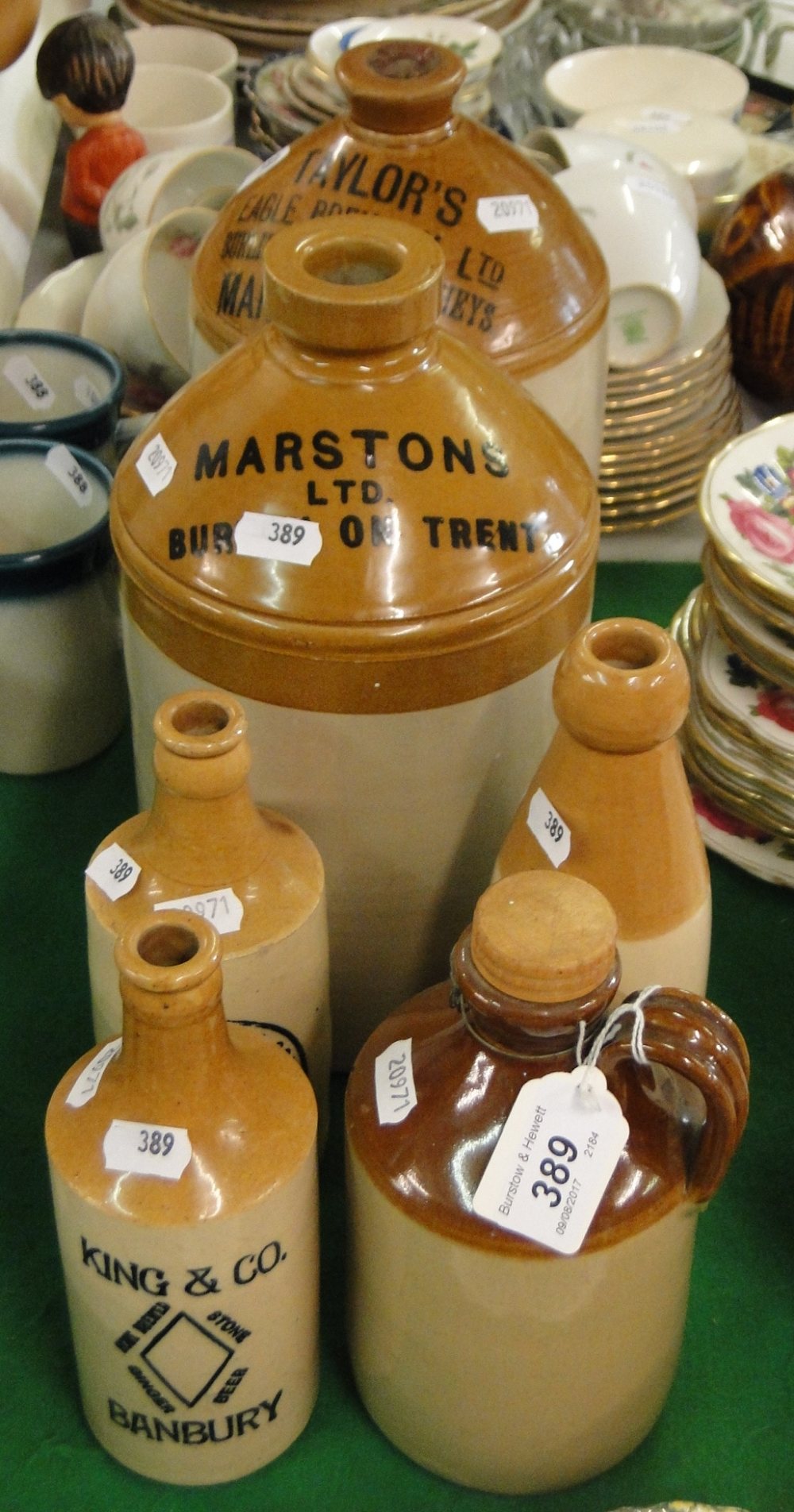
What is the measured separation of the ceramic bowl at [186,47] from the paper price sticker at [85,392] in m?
0.98

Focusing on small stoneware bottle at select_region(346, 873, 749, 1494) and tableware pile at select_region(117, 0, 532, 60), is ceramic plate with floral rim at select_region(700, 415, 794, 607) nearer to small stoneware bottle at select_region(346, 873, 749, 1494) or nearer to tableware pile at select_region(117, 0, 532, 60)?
small stoneware bottle at select_region(346, 873, 749, 1494)

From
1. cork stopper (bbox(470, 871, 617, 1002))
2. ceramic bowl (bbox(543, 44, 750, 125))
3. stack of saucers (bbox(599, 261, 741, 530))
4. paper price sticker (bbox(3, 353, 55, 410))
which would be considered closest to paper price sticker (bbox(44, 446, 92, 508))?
paper price sticker (bbox(3, 353, 55, 410))

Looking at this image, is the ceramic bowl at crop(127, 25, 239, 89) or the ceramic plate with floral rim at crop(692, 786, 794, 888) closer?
the ceramic plate with floral rim at crop(692, 786, 794, 888)

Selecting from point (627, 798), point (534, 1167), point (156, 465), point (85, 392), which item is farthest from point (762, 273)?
point (534, 1167)

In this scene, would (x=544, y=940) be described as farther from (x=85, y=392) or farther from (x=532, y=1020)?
(x=85, y=392)

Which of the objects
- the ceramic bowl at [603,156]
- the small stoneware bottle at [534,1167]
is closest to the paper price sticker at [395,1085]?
the small stoneware bottle at [534,1167]

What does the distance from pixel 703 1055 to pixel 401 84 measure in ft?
2.73

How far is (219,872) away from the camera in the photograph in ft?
3.05

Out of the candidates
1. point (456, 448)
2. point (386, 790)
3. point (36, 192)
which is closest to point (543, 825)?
point (386, 790)

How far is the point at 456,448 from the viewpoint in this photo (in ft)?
3.25

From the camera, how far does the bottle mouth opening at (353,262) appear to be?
3.32ft

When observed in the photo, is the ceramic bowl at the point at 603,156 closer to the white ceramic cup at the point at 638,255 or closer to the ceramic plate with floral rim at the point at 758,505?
the white ceramic cup at the point at 638,255

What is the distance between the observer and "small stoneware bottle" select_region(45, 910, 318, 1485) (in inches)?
30.6

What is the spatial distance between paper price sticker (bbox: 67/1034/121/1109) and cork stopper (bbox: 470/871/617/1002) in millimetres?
223
